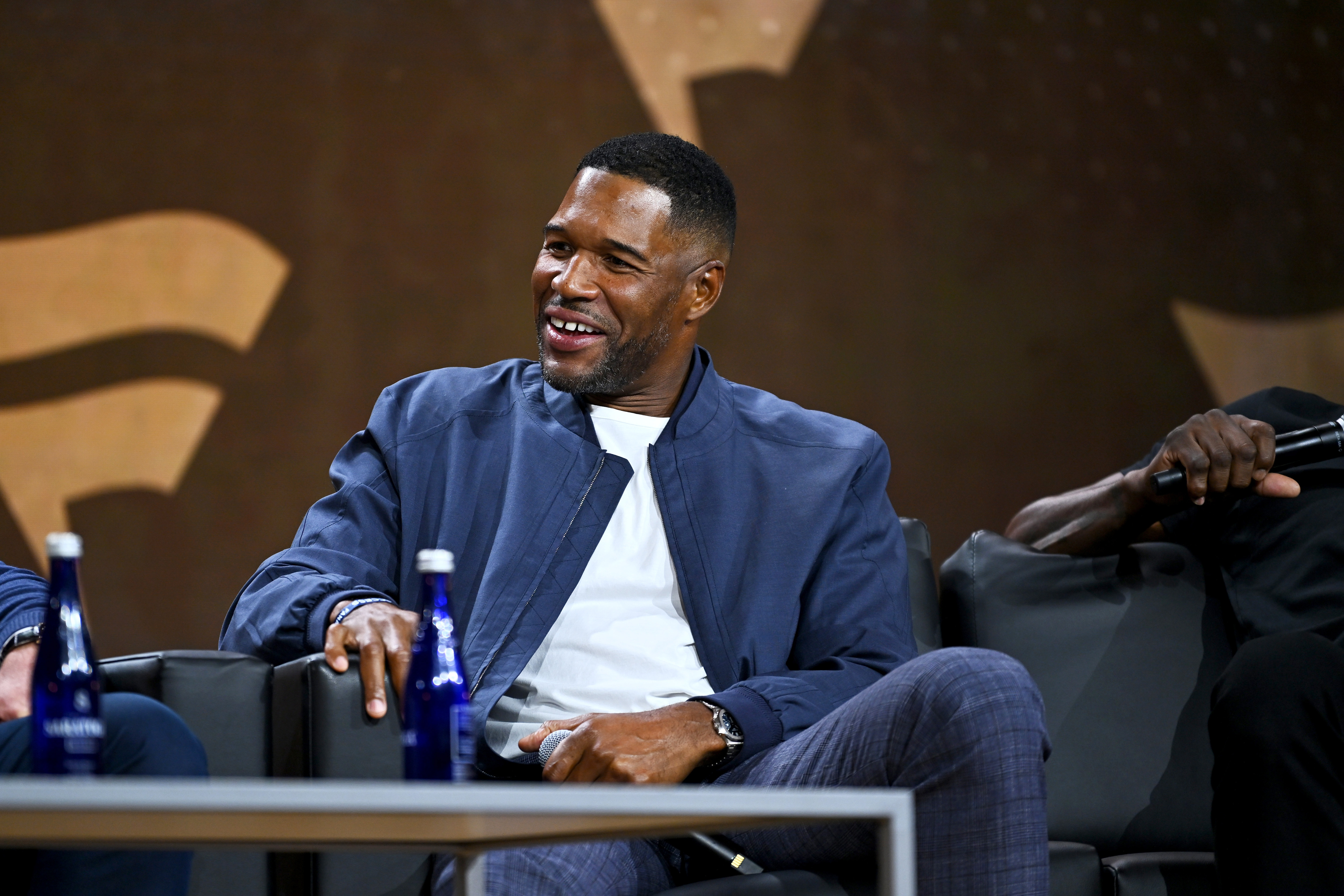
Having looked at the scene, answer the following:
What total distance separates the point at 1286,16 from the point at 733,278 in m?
1.59

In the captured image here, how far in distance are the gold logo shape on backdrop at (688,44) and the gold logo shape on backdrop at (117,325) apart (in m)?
0.97

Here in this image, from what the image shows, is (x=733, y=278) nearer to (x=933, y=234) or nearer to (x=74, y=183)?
(x=933, y=234)

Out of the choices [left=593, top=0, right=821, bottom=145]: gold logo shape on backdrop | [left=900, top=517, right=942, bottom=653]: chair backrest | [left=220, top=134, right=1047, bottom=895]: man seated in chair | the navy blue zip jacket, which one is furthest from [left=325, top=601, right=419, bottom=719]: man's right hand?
[left=593, top=0, right=821, bottom=145]: gold logo shape on backdrop

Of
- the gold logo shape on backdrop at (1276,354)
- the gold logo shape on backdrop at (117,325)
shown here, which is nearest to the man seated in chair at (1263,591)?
the gold logo shape on backdrop at (1276,354)

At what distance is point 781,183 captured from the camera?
10.3ft

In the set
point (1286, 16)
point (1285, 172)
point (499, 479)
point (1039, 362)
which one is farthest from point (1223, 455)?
point (1286, 16)

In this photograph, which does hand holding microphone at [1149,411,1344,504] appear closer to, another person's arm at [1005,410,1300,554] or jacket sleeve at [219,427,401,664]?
another person's arm at [1005,410,1300,554]

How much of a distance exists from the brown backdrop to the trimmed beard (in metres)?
1.28

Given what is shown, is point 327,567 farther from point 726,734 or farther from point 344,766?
point 726,734

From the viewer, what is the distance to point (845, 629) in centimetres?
163

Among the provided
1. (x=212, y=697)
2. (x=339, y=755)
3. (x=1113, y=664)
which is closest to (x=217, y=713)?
(x=212, y=697)

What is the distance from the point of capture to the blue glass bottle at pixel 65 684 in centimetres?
95

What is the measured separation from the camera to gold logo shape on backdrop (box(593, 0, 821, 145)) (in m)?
3.15

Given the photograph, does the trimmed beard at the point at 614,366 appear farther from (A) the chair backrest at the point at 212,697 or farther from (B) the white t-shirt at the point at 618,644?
(A) the chair backrest at the point at 212,697
